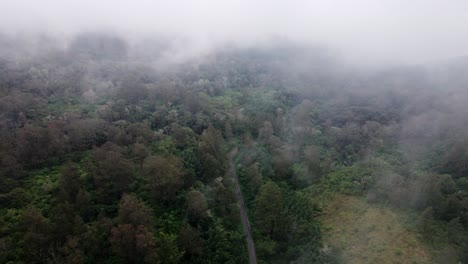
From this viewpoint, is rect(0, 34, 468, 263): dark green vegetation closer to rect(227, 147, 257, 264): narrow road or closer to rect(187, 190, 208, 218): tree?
rect(187, 190, 208, 218): tree

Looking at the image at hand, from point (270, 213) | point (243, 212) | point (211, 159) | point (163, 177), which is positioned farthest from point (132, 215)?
point (243, 212)

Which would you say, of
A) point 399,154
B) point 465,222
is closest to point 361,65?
point 399,154

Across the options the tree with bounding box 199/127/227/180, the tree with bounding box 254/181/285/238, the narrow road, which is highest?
the tree with bounding box 199/127/227/180

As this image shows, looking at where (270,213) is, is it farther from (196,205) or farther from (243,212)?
(196,205)

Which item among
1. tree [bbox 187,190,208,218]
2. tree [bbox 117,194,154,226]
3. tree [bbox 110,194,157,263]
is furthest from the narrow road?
tree [bbox 117,194,154,226]

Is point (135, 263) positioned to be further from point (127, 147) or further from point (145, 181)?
point (127, 147)

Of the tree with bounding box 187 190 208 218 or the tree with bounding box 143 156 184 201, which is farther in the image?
the tree with bounding box 143 156 184 201

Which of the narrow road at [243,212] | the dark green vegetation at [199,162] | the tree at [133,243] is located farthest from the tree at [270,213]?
the tree at [133,243]
